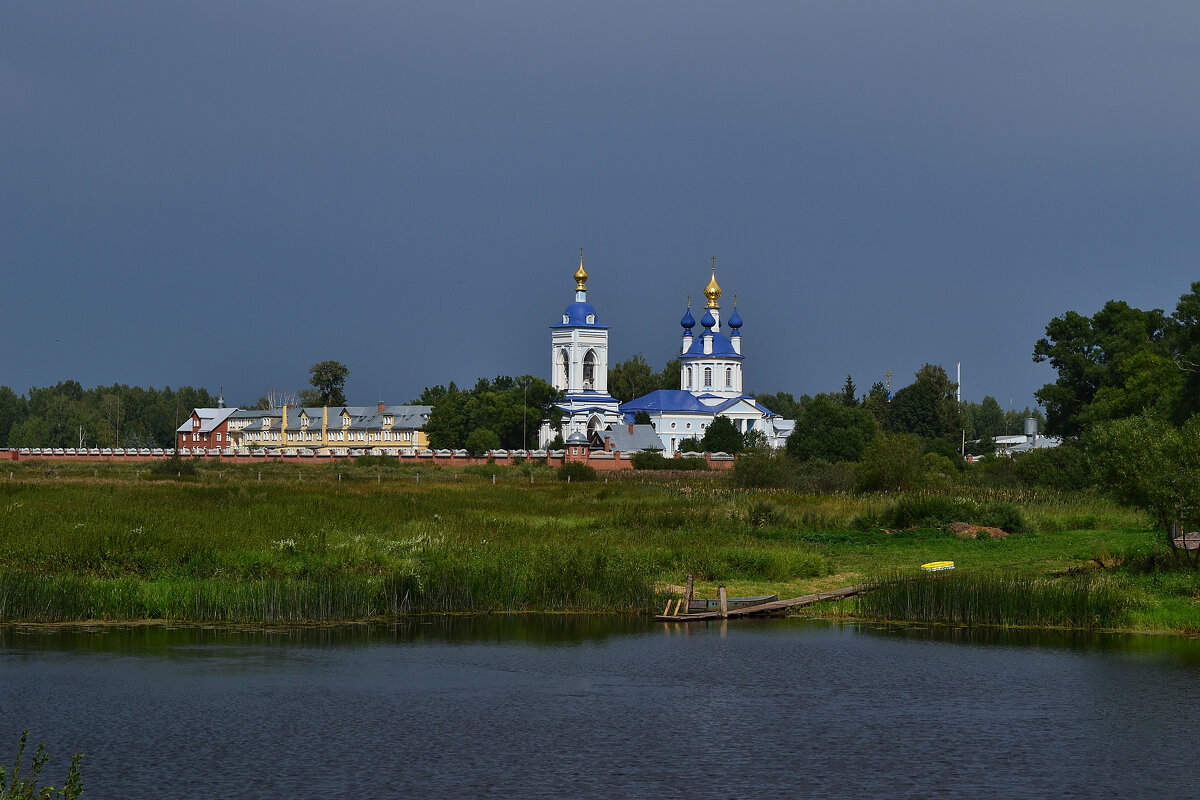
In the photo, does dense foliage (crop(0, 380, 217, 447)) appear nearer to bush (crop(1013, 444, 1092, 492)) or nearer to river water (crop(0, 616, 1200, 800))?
bush (crop(1013, 444, 1092, 492))

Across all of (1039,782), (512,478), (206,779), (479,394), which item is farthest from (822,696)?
(479,394)

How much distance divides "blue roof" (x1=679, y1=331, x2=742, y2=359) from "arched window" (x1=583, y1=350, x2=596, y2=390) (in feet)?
36.2

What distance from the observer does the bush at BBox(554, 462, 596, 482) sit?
78.1m

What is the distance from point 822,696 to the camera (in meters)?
20.6

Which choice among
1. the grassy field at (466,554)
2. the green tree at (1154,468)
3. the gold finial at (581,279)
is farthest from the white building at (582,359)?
the green tree at (1154,468)

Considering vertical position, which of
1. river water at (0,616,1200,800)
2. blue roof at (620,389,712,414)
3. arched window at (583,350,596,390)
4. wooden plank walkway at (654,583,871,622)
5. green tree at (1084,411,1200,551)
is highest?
arched window at (583,350,596,390)

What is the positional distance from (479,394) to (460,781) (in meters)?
110

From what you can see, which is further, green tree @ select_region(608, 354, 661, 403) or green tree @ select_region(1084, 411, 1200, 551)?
green tree @ select_region(608, 354, 661, 403)

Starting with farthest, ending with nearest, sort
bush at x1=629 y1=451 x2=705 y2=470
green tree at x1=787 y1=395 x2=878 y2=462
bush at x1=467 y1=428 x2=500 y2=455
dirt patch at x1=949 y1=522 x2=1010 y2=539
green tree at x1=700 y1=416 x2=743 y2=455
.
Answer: bush at x1=467 y1=428 x2=500 y2=455 → green tree at x1=700 y1=416 x2=743 y2=455 → bush at x1=629 y1=451 x2=705 y2=470 → green tree at x1=787 y1=395 x2=878 y2=462 → dirt patch at x1=949 y1=522 x2=1010 y2=539

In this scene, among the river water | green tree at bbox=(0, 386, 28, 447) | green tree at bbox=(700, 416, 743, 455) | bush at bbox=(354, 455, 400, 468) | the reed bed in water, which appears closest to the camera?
A: the river water

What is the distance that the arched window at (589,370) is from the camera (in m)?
138

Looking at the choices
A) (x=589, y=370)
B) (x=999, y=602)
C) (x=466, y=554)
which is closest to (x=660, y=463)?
(x=589, y=370)

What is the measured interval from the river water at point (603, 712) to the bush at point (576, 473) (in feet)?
169

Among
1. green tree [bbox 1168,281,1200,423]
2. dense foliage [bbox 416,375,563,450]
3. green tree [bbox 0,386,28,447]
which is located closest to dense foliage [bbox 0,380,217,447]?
green tree [bbox 0,386,28,447]
